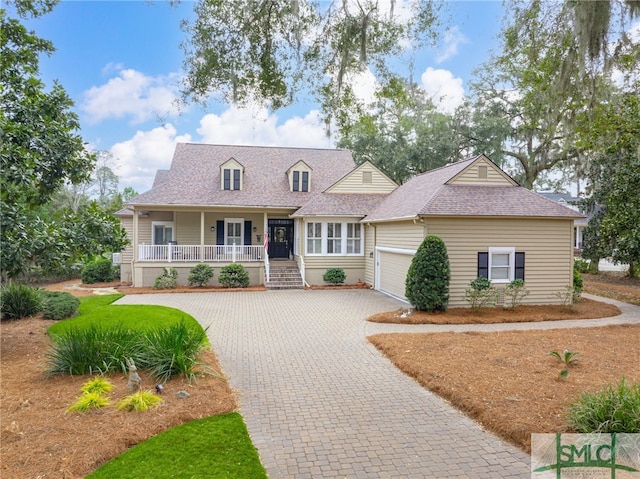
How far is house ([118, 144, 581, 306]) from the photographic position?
13.8m

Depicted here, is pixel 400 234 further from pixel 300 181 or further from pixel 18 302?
pixel 18 302

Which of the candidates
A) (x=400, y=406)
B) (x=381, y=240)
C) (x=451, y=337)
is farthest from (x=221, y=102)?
(x=381, y=240)

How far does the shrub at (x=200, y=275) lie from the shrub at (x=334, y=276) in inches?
209

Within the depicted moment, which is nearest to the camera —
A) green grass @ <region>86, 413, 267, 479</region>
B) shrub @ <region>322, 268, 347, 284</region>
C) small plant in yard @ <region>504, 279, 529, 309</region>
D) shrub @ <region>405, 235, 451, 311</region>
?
green grass @ <region>86, 413, 267, 479</region>

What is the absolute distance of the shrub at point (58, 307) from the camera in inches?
468

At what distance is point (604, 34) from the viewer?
6.90 metres

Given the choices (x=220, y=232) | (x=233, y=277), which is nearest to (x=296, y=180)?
(x=220, y=232)

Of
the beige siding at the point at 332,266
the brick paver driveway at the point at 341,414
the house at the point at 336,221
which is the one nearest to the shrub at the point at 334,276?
the beige siding at the point at 332,266

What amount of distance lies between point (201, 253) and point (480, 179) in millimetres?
12648

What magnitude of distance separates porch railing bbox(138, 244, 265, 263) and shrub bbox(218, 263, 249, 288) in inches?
33.7

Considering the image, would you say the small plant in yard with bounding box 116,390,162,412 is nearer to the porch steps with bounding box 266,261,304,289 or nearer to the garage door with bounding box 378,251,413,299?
the garage door with bounding box 378,251,413,299

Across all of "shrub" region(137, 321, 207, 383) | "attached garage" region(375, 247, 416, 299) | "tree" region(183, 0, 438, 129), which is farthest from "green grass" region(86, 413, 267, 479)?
"attached garage" region(375, 247, 416, 299)

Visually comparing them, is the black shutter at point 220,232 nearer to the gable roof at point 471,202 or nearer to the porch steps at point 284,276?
the porch steps at point 284,276

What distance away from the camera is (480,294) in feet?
42.9
